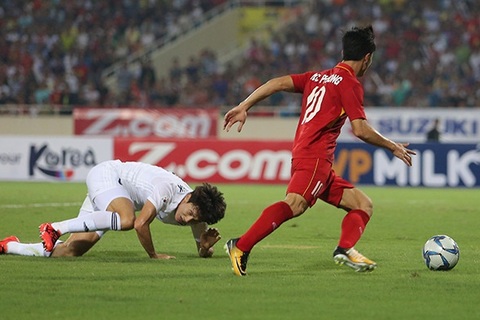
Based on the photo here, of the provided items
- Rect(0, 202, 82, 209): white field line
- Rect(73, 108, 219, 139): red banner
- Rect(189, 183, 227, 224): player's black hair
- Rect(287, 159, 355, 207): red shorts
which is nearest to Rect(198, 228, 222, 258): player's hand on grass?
Rect(189, 183, 227, 224): player's black hair

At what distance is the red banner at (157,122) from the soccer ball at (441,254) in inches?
914

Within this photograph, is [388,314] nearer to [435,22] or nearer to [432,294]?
[432,294]

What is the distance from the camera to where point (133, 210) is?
10.9m

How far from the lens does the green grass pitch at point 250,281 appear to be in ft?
25.9

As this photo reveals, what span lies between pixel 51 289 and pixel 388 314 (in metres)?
2.84

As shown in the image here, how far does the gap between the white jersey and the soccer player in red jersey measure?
3.78ft

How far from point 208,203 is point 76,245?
1.81 metres

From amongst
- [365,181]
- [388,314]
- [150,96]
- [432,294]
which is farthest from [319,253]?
[150,96]

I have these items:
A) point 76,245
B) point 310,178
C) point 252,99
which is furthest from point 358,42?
point 76,245

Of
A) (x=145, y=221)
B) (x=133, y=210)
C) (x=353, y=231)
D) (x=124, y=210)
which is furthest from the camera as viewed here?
(x=133, y=210)

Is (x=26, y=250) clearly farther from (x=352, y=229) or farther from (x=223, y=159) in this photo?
(x=223, y=159)

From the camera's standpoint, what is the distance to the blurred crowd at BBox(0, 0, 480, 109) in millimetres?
34000

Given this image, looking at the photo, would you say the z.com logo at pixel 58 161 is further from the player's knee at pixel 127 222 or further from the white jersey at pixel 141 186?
the player's knee at pixel 127 222

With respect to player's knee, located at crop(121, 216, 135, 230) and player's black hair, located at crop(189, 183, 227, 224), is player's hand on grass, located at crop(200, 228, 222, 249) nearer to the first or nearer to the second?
player's black hair, located at crop(189, 183, 227, 224)
